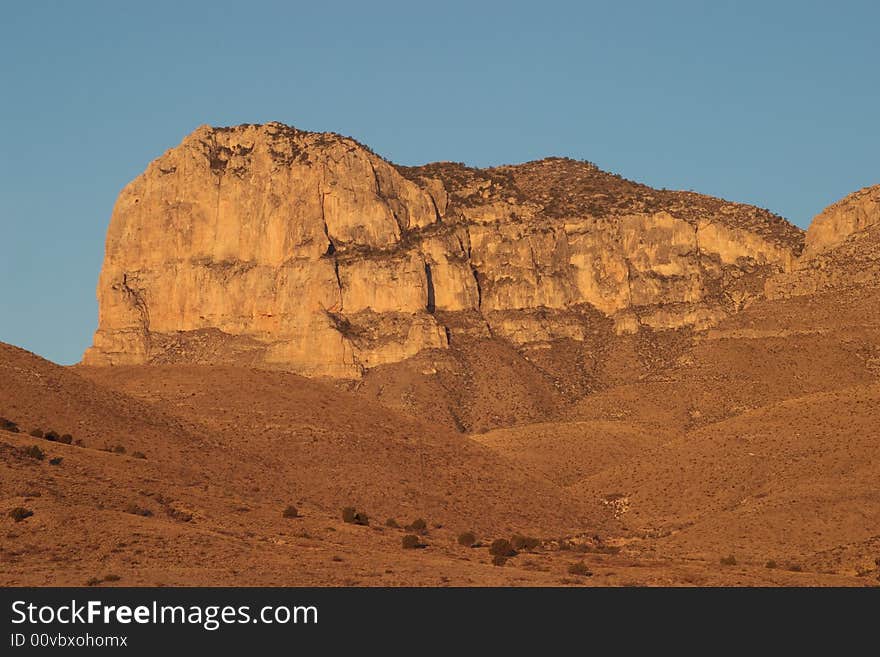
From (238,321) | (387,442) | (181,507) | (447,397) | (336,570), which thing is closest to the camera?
(336,570)

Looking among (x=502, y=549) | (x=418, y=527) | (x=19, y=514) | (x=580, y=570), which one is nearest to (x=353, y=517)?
(x=418, y=527)

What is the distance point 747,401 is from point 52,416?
6546cm

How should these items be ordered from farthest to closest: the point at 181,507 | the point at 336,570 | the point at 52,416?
the point at 52,416 < the point at 181,507 < the point at 336,570

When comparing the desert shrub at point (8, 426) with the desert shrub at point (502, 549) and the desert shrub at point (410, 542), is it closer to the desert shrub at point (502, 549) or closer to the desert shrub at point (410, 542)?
the desert shrub at point (410, 542)

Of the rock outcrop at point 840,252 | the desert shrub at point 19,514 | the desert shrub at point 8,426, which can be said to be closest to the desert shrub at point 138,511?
the desert shrub at point 19,514

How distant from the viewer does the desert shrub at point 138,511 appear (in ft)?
195

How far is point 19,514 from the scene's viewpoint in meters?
55.2

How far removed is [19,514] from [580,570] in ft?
60.0

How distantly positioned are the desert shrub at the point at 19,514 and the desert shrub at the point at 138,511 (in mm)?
4385

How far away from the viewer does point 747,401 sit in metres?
126

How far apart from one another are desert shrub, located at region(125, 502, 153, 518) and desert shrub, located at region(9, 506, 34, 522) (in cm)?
438
